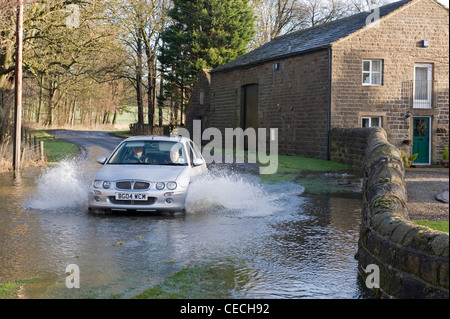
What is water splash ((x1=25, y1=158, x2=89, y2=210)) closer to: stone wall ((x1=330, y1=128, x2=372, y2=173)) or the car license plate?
the car license plate

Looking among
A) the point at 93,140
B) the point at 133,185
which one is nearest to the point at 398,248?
the point at 133,185

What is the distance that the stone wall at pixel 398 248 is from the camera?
445 cm

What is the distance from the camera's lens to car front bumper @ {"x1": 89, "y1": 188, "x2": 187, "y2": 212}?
10.9 m

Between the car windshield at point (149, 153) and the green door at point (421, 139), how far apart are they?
2044 centimetres

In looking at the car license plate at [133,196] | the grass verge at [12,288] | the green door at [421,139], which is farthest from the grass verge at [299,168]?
the grass verge at [12,288]

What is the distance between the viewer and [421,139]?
98.3 ft

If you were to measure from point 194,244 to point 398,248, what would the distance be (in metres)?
3.93

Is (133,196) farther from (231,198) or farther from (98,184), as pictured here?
(231,198)

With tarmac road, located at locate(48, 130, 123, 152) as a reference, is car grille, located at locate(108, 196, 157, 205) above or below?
below

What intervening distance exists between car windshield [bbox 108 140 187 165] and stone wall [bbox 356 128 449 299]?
222 inches

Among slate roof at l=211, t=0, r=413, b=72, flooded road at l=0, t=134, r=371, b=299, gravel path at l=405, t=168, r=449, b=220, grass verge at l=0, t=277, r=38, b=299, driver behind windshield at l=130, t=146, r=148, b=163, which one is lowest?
grass verge at l=0, t=277, r=38, b=299

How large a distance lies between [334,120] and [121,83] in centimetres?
5152

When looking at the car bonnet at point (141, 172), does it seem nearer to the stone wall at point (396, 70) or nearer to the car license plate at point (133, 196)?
the car license plate at point (133, 196)

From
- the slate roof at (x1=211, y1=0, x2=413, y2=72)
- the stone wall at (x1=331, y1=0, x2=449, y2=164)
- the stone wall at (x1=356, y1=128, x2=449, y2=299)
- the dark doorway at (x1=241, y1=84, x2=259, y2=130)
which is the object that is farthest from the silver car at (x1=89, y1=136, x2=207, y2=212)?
the dark doorway at (x1=241, y1=84, x2=259, y2=130)
